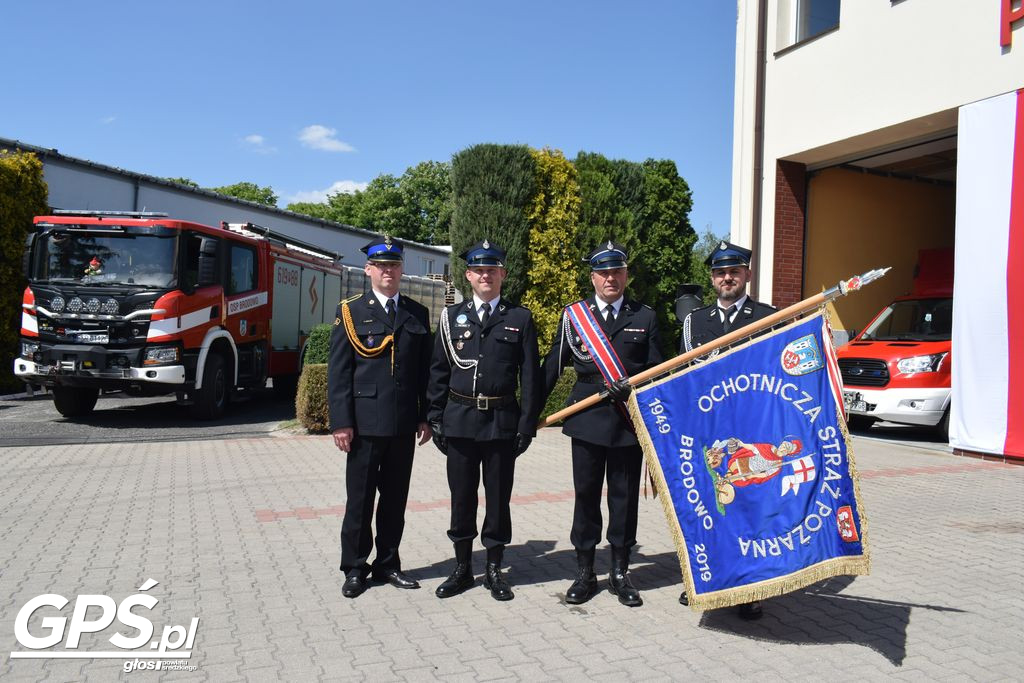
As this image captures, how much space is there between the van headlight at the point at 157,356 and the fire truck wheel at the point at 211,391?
0.95 m

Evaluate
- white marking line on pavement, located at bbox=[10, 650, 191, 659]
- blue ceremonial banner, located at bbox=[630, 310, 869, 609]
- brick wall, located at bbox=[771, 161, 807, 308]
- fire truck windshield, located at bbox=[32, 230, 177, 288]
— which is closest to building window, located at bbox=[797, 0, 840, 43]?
brick wall, located at bbox=[771, 161, 807, 308]

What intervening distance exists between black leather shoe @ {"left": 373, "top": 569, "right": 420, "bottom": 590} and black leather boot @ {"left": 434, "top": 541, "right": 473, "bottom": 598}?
0.17m

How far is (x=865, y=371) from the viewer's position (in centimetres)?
1142

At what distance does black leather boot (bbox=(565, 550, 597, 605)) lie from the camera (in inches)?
178

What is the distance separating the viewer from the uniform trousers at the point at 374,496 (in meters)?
4.66

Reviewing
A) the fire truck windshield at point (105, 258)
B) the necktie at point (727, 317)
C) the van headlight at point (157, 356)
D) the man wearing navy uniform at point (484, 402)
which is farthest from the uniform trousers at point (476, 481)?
the fire truck windshield at point (105, 258)

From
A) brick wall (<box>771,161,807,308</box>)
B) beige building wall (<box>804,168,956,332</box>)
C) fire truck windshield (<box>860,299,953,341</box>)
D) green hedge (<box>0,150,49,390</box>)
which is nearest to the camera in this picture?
fire truck windshield (<box>860,299,953,341</box>)

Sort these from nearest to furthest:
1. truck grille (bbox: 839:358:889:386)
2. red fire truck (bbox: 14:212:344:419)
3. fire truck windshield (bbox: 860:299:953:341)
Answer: red fire truck (bbox: 14:212:344:419) → truck grille (bbox: 839:358:889:386) → fire truck windshield (bbox: 860:299:953:341)

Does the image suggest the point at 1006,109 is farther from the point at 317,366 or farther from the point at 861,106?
the point at 317,366

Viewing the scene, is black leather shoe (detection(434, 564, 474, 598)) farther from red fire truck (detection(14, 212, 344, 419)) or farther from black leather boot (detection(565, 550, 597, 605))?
red fire truck (detection(14, 212, 344, 419))

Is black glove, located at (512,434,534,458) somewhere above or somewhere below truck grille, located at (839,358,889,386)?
below

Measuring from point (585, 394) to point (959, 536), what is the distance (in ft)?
11.5

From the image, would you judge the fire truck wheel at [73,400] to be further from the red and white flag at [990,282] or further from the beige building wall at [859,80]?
the red and white flag at [990,282]

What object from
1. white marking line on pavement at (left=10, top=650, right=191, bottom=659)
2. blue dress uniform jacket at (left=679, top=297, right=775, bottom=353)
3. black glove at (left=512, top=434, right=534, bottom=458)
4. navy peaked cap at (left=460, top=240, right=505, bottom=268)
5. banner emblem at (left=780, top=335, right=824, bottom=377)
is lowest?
white marking line on pavement at (left=10, top=650, right=191, bottom=659)
